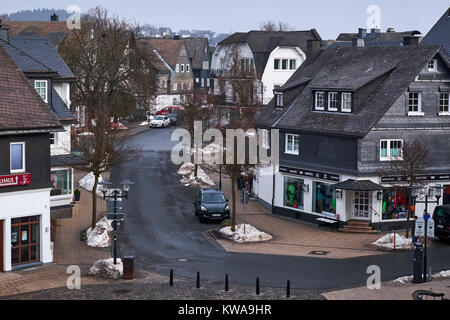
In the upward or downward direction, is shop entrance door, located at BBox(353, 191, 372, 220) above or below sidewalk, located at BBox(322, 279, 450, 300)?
above

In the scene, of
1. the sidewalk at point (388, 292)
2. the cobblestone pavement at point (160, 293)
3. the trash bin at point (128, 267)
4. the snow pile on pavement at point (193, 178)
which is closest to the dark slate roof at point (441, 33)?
the snow pile on pavement at point (193, 178)

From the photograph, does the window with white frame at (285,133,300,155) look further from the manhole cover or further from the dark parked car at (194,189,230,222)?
the manhole cover

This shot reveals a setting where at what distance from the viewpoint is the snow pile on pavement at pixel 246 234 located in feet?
129

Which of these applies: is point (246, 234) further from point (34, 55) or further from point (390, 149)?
point (34, 55)

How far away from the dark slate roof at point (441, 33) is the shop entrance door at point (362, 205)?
18922 millimetres

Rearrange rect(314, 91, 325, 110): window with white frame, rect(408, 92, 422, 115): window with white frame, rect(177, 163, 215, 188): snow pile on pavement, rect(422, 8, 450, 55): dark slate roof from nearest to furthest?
rect(408, 92, 422, 115): window with white frame, rect(314, 91, 325, 110): window with white frame, rect(177, 163, 215, 188): snow pile on pavement, rect(422, 8, 450, 55): dark slate roof

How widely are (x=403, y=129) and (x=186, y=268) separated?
16027 mm

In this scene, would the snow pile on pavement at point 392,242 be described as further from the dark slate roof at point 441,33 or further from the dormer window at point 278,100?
the dark slate roof at point 441,33

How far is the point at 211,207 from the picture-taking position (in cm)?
4425

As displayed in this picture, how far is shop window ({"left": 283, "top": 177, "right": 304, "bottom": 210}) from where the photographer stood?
45.7 meters

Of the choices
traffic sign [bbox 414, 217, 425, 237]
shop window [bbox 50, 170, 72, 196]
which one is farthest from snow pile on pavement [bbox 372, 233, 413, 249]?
shop window [bbox 50, 170, 72, 196]

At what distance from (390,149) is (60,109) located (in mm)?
18528

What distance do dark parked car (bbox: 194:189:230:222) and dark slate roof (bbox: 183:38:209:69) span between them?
7780 centimetres
